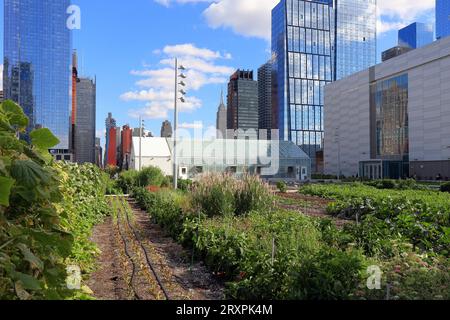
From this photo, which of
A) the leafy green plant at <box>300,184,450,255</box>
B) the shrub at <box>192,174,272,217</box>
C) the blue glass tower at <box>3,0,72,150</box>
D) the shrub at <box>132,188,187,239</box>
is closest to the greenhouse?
the blue glass tower at <box>3,0,72,150</box>

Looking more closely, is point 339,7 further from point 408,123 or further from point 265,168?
point 265,168

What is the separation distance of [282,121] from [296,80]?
14.1 meters

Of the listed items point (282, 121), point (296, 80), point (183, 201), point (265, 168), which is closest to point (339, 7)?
point (296, 80)

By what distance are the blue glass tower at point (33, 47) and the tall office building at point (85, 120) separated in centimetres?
3528

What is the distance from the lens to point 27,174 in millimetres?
2572

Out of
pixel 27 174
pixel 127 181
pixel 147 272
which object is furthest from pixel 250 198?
pixel 127 181

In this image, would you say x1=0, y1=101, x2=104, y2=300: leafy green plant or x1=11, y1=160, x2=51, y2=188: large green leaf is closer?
x1=0, y1=101, x2=104, y2=300: leafy green plant

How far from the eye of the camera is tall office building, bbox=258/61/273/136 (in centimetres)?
13135

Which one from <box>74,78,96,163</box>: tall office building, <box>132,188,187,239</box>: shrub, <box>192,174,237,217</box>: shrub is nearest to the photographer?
<box>132,188,187,239</box>: shrub

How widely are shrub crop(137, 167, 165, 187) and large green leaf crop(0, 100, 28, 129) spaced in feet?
78.9

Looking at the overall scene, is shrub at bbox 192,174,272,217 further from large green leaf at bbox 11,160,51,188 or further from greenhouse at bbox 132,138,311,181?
greenhouse at bbox 132,138,311,181

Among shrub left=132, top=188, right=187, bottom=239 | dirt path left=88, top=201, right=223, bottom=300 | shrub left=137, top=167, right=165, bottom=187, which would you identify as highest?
shrub left=137, top=167, right=165, bottom=187

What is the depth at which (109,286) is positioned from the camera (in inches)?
249

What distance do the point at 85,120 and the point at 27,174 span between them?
9275 centimetres
